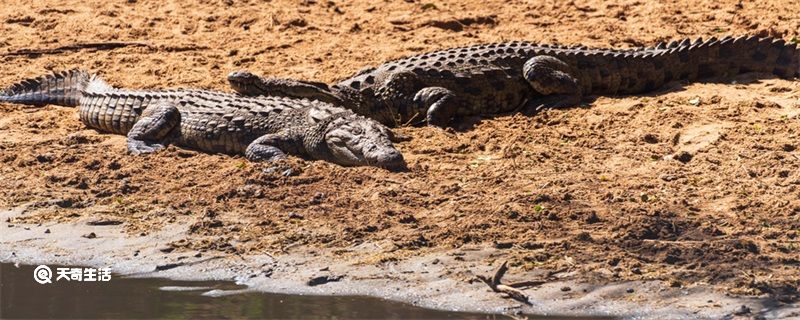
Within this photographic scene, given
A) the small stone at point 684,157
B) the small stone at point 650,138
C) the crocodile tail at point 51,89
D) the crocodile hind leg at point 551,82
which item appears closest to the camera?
the small stone at point 684,157

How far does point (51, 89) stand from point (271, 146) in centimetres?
262

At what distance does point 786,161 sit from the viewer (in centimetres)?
842

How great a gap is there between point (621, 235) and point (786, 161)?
1.72m

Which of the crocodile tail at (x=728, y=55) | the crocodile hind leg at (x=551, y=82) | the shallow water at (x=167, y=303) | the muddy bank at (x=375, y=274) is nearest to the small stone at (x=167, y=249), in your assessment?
the muddy bank at (x=375, y=274)

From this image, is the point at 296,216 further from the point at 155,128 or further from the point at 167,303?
the point at 155,128

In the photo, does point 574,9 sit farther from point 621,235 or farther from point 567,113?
point 621,235

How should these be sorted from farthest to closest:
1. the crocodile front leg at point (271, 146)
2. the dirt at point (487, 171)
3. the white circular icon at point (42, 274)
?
the crocodile front leg at point (271, 146) < the white circular icon at point (42, 274) < the dirt at point (487, 171)

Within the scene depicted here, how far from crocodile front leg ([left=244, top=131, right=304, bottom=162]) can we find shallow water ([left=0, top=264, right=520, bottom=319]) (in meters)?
2.16

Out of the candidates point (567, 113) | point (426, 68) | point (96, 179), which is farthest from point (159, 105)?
point (567, 113)

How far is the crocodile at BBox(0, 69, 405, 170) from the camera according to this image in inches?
363

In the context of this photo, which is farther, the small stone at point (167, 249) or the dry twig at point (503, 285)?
the small stone at point (167, 249)

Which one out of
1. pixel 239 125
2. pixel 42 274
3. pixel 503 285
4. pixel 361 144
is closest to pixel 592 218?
pixel 503 285

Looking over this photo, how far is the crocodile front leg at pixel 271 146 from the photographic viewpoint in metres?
9.27

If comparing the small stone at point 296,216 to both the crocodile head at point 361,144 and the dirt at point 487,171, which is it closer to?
the dirt at point 487,171
